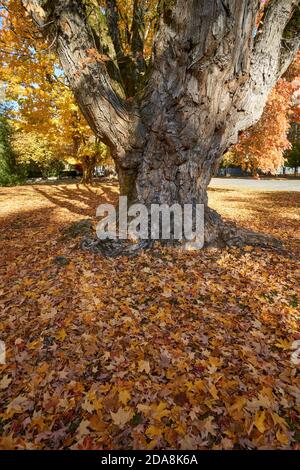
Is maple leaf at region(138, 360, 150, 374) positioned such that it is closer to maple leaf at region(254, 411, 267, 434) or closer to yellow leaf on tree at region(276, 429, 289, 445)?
maple leaf at region(254, 411, 267, 434)

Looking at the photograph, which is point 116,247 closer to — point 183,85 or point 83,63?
point 183,85

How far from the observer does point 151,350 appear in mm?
3176

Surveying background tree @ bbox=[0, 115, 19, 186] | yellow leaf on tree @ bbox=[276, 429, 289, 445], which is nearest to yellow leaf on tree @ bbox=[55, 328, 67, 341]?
yellow leaf on tree @ bbox=[276, 429, 289, 445]

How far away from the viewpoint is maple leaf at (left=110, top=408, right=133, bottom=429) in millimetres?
2385

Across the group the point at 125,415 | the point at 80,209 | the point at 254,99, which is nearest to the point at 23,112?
the point at 80,209

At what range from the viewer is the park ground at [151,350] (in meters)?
2.33

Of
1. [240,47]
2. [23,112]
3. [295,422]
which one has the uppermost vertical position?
[23,112]

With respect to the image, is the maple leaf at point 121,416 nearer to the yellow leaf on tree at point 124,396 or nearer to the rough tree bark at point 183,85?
the yellow leaf on tree at point 124,396

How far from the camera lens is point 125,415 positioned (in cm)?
246

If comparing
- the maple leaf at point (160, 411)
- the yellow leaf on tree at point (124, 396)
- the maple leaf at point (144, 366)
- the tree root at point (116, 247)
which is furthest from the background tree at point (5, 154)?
the maple leaf at point (160, 411)

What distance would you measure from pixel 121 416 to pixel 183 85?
4.75 meters

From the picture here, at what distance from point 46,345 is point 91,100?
4.01 metres

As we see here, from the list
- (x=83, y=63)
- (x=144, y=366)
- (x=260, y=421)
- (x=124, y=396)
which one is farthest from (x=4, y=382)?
(x=83, y=63)

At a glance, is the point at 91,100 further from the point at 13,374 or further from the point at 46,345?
the point at 13,374
